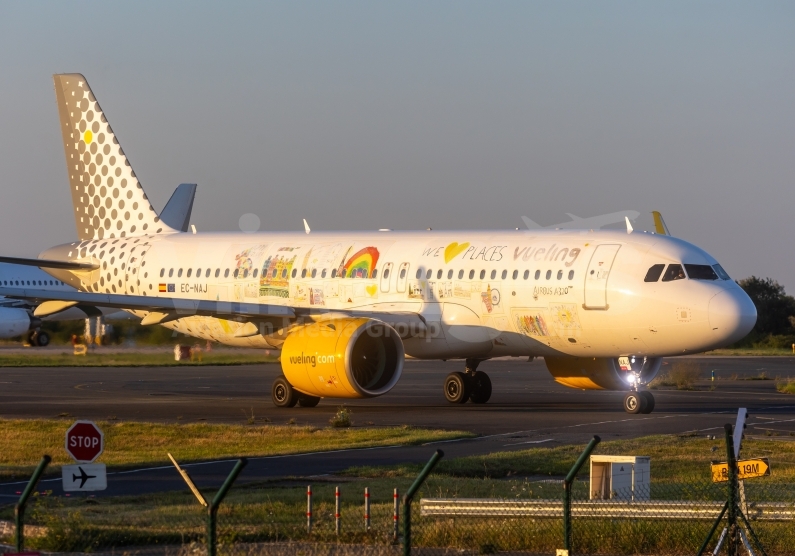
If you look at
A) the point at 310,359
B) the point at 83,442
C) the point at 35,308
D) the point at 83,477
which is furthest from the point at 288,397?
the point at 35,308

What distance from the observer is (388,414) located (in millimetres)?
25609

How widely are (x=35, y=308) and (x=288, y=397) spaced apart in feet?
88.9

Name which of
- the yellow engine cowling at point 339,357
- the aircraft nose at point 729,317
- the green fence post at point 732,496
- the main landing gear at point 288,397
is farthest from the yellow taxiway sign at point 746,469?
the main landing gear at point 288,397

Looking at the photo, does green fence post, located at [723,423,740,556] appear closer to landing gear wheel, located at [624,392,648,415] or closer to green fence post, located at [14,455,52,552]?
green fence post, located at [14,455,52,552]

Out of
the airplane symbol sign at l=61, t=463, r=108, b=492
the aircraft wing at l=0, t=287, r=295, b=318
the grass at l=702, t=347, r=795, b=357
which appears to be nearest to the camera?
the airplane symbol sign at l=61, t=463, r=108, b=492

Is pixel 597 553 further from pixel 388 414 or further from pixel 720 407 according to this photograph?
pixel 720 407

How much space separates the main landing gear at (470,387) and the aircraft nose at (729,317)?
6213 millimetres

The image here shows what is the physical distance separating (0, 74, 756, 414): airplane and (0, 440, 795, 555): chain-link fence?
11405 mm

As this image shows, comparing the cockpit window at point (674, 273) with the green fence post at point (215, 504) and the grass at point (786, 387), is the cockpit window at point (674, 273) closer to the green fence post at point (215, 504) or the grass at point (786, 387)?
the grass at point (786, 387)

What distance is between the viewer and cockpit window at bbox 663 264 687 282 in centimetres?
2394

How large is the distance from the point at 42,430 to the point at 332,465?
695 centimetres

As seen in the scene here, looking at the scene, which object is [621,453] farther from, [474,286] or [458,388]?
[458,388]

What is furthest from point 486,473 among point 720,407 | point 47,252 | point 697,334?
point 47,252

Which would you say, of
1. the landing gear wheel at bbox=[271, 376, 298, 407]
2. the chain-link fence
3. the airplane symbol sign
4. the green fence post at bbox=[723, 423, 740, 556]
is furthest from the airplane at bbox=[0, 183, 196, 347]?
the green fence post at bbox=[723, 423, 740, 556]
